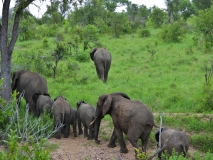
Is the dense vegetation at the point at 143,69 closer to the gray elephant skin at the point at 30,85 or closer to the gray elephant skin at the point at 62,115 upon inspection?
the gray elephant skin at the point at 62,115

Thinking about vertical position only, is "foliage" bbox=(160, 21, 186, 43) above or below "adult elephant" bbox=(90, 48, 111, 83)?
above

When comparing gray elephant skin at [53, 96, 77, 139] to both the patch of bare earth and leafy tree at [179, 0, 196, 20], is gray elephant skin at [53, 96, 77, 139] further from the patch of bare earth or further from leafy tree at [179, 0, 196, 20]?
leafy tree at [179, 0, 196, 20]

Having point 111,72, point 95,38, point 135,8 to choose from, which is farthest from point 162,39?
point 135,8

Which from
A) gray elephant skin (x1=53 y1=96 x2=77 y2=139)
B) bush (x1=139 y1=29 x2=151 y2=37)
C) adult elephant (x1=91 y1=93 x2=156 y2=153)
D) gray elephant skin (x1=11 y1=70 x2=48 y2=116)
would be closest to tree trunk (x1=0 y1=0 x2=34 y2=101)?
gray elephant skin (x1=11 y1=70 x2=48 y2=116)

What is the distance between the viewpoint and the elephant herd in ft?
22.1

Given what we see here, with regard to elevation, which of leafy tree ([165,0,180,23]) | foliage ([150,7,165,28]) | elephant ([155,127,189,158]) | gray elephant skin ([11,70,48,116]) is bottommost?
elephant ([155,127,189,158])

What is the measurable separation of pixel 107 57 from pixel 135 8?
98.6 feet

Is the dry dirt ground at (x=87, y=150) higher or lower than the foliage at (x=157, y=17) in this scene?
lower

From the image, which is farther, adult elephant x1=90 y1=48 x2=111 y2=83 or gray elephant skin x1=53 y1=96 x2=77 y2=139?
adult elephant x1=90 y1=48 x2=111 y2=83

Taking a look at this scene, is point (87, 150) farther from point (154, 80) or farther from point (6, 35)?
point (154, 80)

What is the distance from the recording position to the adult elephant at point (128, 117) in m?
7.07

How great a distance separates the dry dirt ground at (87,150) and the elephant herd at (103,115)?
0.16 meters

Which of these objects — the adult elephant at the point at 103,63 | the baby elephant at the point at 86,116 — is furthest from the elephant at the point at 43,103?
the adult elephant at the point at 103,63

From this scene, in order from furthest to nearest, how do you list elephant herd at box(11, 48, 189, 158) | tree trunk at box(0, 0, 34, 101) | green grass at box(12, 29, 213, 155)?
green grass at box(12, 29, 213, 155) → tree trunk at box(0, 0, 34, 101) → elephant herd at box(11, 48, 189, 158)
